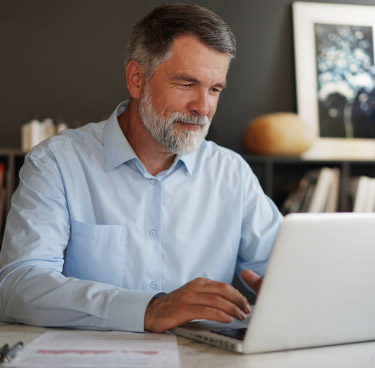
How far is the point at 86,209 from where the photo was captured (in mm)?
1710

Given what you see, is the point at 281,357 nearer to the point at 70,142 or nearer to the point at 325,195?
the point at 70,142

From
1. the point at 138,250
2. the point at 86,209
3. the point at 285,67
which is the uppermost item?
the point at 285,67

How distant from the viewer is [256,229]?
1.86m

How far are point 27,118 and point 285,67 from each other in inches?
56.7

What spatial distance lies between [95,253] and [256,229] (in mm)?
492

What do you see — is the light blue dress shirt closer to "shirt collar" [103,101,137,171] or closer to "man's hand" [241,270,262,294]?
"shirt collar" [103,101,137,171]

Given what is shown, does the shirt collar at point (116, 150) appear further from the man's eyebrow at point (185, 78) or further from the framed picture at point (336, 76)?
the framed picture at point (336, 76)

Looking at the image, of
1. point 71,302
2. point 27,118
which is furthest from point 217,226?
point 27,118

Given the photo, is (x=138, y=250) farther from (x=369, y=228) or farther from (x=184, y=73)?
(x=369, y=228)

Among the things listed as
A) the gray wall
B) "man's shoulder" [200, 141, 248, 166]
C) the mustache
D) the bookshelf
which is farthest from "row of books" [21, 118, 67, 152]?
the mustache

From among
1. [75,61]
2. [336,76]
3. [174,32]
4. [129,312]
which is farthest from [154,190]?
[336,76]

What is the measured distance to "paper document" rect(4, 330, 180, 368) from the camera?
3.19ft

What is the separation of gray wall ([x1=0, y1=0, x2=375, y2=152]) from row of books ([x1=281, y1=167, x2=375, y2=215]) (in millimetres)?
428

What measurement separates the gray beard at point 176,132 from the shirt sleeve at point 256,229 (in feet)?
0.81
